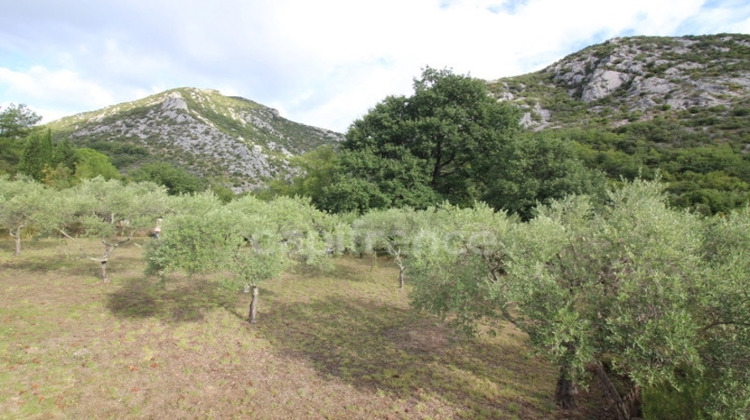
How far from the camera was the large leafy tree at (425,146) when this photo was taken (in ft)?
128

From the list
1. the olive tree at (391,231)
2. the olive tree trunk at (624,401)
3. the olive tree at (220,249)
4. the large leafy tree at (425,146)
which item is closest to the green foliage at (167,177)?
the large leafy tree at (425,146)

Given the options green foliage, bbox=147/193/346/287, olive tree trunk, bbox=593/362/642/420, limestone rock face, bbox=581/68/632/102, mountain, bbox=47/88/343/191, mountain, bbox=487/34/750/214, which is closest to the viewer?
olive tree trunk, bbox=593/362/642/420

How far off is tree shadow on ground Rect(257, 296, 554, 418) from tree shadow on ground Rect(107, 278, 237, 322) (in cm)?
346

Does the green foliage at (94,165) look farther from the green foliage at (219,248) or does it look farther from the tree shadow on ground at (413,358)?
the tree shadow on ground at (413,358)

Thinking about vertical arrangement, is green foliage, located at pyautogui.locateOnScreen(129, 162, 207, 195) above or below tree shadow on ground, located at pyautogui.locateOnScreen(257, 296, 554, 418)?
above

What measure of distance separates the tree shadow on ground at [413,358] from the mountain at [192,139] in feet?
364

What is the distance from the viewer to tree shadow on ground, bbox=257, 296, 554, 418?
11922mm

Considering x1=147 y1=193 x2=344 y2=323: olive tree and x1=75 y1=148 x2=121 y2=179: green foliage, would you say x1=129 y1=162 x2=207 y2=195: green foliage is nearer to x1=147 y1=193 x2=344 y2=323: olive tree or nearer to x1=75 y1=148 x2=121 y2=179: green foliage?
x1=75 y1=148 x2=121 y2=179: green foliage

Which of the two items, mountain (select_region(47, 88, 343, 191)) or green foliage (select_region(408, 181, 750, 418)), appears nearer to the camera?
green foliage (select_region(408, 181, 750, 418))

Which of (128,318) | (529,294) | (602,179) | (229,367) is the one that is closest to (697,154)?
(602,179)

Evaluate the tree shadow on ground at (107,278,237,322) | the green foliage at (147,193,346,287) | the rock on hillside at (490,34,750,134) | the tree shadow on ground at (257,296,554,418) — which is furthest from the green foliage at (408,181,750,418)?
the rock on hillside at (490,34,750,134)

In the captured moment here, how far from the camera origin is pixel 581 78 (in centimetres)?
10569

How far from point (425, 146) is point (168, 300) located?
30.3 m

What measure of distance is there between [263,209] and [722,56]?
119m
